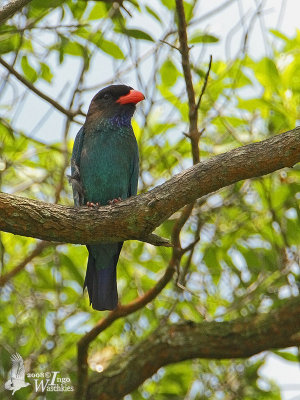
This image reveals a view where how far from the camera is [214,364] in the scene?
19.3ft

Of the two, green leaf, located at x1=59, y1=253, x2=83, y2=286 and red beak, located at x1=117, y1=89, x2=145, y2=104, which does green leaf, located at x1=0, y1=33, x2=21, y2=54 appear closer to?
red beak, located at x1=117, y1=89, x2=145, y2=104

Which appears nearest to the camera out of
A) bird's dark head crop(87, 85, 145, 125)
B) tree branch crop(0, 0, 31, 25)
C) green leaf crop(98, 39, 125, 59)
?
tree branch crop(0, 0, 31, 25)

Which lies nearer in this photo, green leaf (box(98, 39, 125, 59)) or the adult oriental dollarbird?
green leaf (box(98, 39, 125, 59))

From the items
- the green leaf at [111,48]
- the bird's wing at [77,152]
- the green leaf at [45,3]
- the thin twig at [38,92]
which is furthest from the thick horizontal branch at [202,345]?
the green leaf at [45,3]

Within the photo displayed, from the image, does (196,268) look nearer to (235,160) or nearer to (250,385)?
(250,385)

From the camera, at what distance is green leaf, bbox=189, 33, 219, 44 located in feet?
15.2

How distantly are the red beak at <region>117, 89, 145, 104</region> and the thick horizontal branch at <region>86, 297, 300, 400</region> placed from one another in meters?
1.86

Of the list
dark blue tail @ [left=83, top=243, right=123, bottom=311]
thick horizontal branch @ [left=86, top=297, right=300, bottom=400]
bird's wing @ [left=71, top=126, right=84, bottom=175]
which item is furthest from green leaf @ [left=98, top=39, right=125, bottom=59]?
thick horizontal branch @ [left=86, top=297, right=300, bottom=400]

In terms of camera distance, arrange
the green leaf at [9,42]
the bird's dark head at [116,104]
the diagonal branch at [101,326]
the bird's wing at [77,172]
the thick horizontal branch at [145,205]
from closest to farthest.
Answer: the thick horizontal branch at [145,205], the green leaf at [9,42], the diagonal branch at [101,326], the bird's wing at [77,172], the bird's dark head at [116,104]

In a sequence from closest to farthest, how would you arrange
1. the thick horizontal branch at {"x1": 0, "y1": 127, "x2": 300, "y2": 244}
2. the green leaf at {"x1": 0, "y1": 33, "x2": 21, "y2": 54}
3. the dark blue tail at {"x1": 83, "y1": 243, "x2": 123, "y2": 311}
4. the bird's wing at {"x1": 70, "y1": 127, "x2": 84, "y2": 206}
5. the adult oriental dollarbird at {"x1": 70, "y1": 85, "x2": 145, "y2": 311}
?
the thick horizontal branch at {"x1": 0, "y1": 127, "x2": 300, "y2": 244} < the green leaf at {"x1": 0, "y1": 33, "x2": 21, "y2": 54} < the dark blue tail at {"x1": 83, "y1": 243, "x2": 123, "y2": 311} < the adult oriental dollarbird at {"x1": 70, "y1": 85, "x2": 145, "y2": 311} < the bird's wing at {"x1": 70, "y1": 127, "x2": 84, "y2": 206}

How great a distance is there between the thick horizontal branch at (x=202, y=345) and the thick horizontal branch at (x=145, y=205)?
4.17ft

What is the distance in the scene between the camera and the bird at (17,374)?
15.7 ft

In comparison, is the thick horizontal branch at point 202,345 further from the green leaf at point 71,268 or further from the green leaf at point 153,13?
the green leaf at point 153,13

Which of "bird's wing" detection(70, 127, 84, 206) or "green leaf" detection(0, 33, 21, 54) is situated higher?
"green leaf" detection(0, 33, 21, 54)
